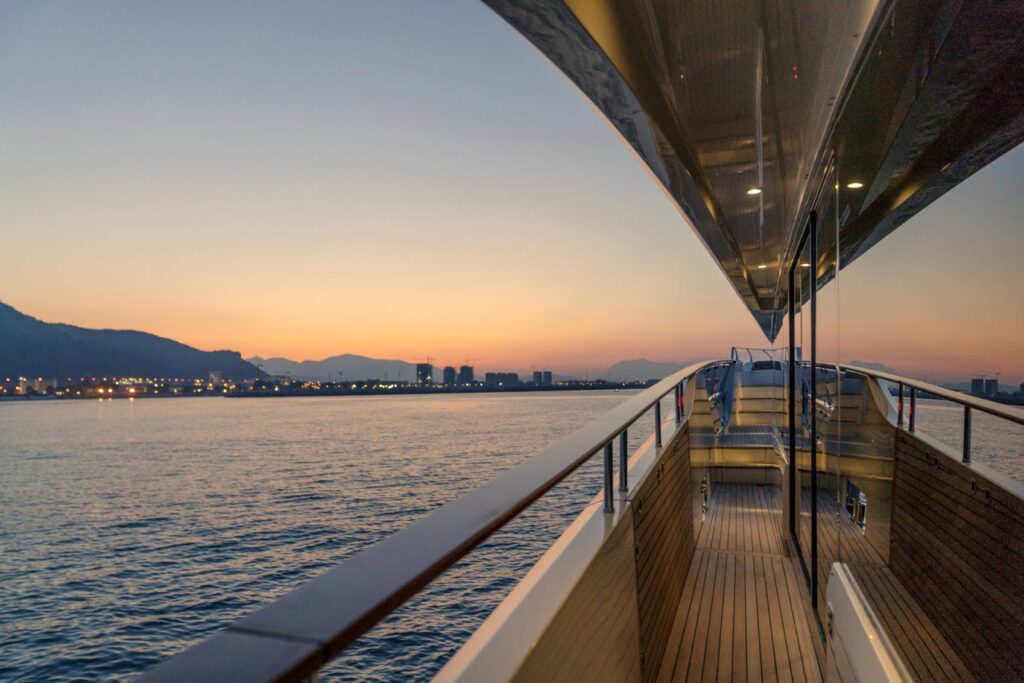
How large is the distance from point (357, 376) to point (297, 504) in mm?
138677

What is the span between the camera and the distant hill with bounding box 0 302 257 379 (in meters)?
96.2

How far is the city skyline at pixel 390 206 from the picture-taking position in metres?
1.36

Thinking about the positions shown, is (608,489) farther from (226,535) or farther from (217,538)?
(226,535)

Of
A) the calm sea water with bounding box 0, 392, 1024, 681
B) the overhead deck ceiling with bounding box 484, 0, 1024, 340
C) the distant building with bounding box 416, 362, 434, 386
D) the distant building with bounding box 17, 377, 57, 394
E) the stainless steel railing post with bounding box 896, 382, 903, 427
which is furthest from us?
the distant building with bounding box 416, 362, 434, 386

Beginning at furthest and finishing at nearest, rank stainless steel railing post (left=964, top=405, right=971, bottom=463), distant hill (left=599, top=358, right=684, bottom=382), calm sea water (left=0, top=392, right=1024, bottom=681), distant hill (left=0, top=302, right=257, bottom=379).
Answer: distant hill (left=0, top=302, right=257, bottom=379), distant hill (left=599, top=358, right=684, bottom=382), calm sea water (left=0, top=392, right=1024, bottom=681), stainless steel railing post (left=964, top=405, right=971, bottom=463)

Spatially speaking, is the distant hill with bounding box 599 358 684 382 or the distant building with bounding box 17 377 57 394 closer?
the distant hill with bounding box 599 358 684 382

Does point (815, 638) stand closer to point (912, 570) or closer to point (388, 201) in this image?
point (912, 570)

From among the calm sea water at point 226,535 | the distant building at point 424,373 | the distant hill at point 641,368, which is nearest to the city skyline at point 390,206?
Answer: the calm sea water at point 226,535

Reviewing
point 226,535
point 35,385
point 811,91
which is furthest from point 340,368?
point 811,91

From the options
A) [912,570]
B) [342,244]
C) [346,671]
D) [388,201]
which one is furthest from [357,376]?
[912,570]

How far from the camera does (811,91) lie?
2.82 metres

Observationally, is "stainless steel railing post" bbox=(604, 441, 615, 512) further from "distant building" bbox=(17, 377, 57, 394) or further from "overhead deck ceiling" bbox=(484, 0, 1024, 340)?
"distant building" bbox=(17, 377, 57, 394)

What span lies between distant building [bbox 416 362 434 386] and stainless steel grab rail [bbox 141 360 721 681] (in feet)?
392

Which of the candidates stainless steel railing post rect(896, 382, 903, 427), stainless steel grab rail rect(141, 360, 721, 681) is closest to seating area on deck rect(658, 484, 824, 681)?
stainless steel railing post rect(896, 382, 903, 427)
